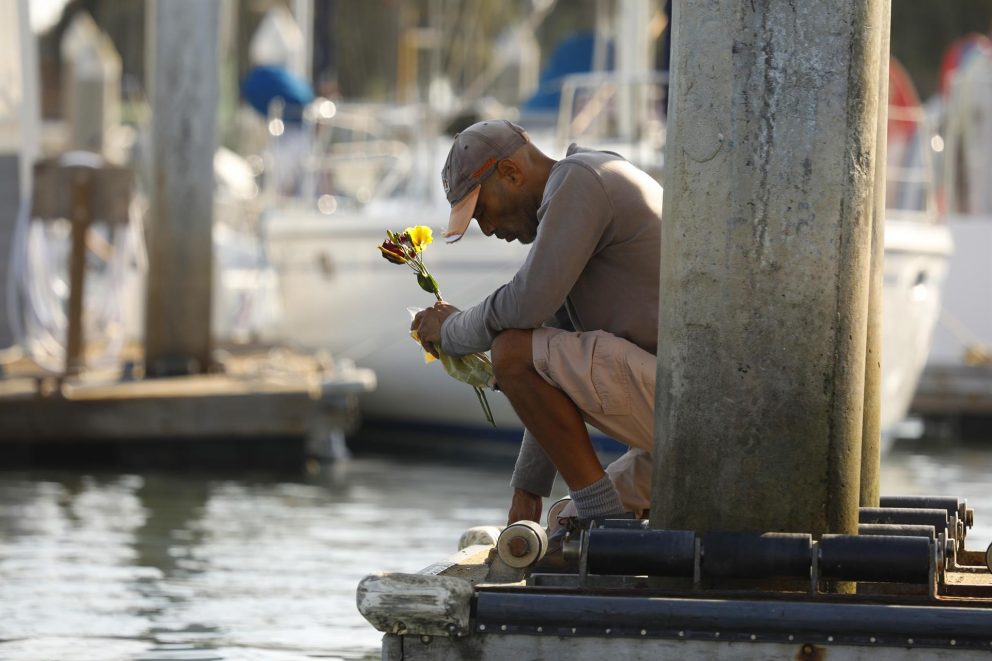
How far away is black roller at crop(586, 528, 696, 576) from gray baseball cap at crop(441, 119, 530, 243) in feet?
3.73

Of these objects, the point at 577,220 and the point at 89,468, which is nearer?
the point at 577,220

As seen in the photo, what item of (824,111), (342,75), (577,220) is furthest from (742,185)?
(342,75)

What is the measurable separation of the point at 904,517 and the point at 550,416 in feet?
3.15

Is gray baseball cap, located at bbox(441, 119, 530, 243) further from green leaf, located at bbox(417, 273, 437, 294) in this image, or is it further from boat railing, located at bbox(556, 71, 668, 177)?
boat railing, located at bbox(556, 71, 668, 177)

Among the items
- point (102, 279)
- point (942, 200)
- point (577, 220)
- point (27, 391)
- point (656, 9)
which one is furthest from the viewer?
point (656, 9)

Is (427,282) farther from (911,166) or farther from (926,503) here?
(911,166)

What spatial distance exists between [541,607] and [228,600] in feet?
11.1

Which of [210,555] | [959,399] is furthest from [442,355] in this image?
[959,399]

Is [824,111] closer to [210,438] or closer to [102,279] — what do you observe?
[210,438]

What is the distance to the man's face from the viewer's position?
5383 mm

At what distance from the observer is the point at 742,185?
4504 mm

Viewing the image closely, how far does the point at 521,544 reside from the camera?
16.0ft

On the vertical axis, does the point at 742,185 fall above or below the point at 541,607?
above

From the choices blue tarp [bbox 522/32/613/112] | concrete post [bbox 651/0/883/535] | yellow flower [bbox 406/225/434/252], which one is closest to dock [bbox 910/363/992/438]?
blue tarp [bbox 522/32/613/112]
